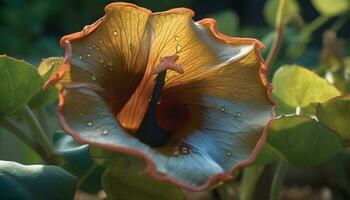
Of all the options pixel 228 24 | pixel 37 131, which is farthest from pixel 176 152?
pixel 228 24

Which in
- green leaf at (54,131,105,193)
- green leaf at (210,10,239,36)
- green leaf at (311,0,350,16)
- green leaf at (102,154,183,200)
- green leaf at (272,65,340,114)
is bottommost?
green leaf at (311,0,350,16)

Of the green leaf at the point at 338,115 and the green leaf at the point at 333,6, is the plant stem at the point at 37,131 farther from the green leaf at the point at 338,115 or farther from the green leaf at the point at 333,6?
the green leaf at the point at 333,6

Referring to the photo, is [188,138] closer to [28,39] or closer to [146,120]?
[146,120]

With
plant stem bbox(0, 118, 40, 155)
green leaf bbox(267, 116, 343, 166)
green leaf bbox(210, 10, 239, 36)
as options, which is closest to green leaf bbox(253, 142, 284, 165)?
green leaf bbox(267, 116, 343, 166)

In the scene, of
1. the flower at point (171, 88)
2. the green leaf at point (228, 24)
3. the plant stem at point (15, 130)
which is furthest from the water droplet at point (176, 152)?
the green leaf at point (228, 24)

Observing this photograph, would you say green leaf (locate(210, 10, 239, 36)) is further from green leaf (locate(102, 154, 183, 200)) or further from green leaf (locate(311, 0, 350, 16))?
green leaf (locate(102, 154, 183, 200))

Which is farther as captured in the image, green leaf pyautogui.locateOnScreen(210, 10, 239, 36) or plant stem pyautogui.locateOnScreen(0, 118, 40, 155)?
green leaf pyautogui.locateOnScreen(210, 10, 239, 36)

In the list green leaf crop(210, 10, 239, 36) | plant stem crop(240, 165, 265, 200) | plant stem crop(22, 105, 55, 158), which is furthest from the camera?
green leaf crop(210, 10, 239, 36)
